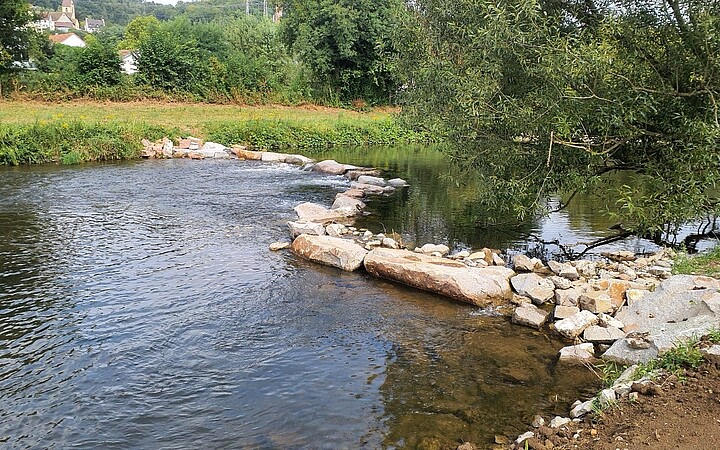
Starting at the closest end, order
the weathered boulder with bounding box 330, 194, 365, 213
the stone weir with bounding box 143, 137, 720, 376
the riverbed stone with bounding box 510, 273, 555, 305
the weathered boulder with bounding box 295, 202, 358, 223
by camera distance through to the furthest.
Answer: the stone weir with bounding box 143, 137, 720, 376
the riverbed stone with bounding box 510, 273, 555, 305
the weathered boulder with bounding box 295, 202, 358, 223
the weathered boulder with bounding box 330, 194, 365, 213

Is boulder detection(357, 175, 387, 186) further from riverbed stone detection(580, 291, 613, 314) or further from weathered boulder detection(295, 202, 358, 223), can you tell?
riverbed stone detection(580, 291, 613, 314)

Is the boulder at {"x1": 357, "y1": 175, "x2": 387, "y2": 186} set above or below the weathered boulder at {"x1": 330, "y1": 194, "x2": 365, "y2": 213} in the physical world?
above

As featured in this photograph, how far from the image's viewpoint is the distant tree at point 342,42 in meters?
43.2

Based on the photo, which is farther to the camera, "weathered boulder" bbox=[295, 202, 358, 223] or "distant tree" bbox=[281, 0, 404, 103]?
"distant tree" bbox=[281, 0, 404, 103]

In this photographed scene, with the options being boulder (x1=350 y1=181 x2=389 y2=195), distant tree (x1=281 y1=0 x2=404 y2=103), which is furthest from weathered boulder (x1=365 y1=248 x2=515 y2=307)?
distant tree (x1=281 y1=0 x2=404 y2=103)

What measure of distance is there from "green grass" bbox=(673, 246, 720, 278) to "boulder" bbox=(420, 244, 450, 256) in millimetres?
4407

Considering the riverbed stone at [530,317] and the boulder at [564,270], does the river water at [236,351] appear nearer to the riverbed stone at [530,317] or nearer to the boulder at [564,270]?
the riverbed stone at [530,317]

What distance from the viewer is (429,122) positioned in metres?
13.7

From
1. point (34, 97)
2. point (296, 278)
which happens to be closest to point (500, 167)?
point (296, 278)

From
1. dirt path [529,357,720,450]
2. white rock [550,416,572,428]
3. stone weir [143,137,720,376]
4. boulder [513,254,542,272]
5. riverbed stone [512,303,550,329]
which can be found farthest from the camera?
boulder [513,254,542,272]

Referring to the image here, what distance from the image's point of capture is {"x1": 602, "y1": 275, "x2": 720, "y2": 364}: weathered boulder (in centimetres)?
707

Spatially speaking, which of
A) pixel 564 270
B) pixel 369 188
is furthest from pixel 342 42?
pixel 564 270

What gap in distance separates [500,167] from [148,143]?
67.9ft

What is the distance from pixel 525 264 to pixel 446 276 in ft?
7.21
